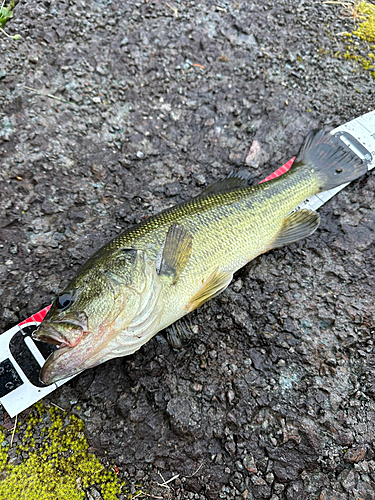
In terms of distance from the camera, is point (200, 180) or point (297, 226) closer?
point (297, 226)

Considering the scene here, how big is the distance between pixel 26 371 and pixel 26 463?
73 centimetres

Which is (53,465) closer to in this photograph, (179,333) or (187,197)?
(179,333)

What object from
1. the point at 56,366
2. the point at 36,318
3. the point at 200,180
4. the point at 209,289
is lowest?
the point at 209,289

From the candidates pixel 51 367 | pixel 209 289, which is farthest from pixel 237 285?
pixel 51 367

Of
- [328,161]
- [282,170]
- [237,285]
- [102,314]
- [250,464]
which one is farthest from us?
[282,170]

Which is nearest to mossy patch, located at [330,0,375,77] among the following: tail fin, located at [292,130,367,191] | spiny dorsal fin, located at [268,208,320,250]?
tail fin, located at [292,130,367,191]

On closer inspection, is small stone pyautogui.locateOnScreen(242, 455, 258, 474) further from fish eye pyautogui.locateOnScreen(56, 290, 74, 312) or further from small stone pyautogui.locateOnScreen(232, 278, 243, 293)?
fish eye pyautogui.locateOnScreen(56, 290, 74, 312)

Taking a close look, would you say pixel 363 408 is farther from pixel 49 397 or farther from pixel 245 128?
pixel 245 128

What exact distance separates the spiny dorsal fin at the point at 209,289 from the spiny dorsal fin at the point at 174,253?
0.27 meters

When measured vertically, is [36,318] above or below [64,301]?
below

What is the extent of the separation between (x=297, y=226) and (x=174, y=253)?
1.40m

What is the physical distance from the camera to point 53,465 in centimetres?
297

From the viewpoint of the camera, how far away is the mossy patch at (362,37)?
453 centimetres

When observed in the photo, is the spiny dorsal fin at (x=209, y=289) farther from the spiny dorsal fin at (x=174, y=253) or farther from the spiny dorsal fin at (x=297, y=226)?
the spiny dorsal fin at (x=297, y=226)
